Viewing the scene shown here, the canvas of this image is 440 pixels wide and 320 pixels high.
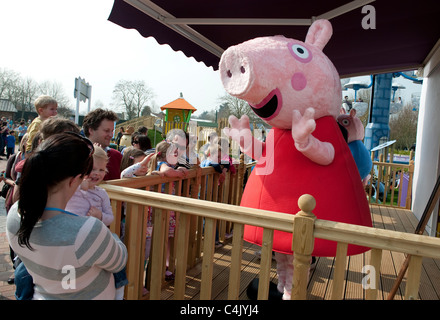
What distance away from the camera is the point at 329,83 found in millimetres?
2334

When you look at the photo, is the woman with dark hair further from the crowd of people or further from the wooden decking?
the wooden decking

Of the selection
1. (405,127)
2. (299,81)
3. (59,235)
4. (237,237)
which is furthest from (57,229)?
(405,127)

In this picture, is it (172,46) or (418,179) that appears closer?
(172,46)

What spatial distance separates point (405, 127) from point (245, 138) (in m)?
33.5

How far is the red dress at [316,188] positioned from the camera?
7.06 ft

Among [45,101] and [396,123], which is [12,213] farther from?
[396,123]

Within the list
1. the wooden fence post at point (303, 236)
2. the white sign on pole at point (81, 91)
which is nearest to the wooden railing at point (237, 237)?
the wooden fence post at point (303, 236)

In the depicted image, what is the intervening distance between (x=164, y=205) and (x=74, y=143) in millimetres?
788

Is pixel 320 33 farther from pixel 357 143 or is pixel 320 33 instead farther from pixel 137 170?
pixel 137 170

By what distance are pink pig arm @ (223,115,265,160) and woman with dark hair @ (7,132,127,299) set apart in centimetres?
125

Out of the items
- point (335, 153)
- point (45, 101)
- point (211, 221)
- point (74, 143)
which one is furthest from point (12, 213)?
point (45, 101)

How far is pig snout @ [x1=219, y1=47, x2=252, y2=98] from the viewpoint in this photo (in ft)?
6.73
